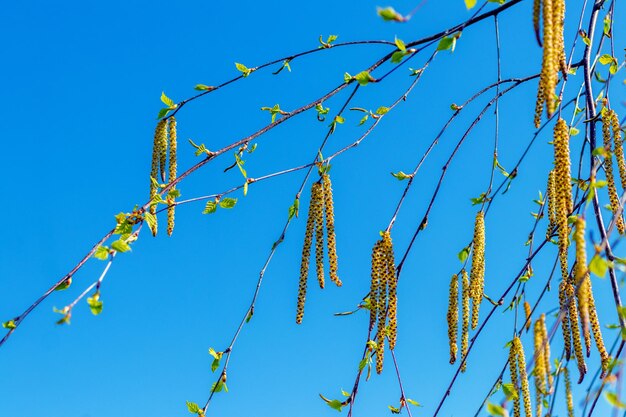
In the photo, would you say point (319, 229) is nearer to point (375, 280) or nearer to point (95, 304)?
point (375, 280)

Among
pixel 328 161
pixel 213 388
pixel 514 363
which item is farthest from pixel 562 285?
pixel 213 388

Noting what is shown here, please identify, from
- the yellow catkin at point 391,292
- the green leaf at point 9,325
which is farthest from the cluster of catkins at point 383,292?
the green leaf at point 9,325

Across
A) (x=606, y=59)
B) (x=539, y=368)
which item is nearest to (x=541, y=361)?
(x=539, y=368)

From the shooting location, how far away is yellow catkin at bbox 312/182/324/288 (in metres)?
3.16

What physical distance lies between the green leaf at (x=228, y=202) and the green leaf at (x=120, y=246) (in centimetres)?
74

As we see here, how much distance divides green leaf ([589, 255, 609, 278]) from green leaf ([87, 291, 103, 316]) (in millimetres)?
1661

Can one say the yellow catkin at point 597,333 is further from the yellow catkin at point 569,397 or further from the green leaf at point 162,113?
the green leaf at point 162,113

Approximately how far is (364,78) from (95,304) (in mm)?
1345

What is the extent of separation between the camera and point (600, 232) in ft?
9.04

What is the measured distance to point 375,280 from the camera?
3031 millimetres

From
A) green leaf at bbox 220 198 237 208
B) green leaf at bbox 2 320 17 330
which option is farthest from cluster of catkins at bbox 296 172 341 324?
green leaf at bbox 2 320 17 330

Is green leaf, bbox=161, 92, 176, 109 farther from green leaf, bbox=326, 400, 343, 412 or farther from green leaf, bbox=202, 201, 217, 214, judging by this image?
green leaf, bbox=326, 400, 343, 412

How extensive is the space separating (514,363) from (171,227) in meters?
1.63

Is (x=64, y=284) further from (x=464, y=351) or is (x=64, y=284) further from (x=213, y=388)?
(x=464, y=351)
